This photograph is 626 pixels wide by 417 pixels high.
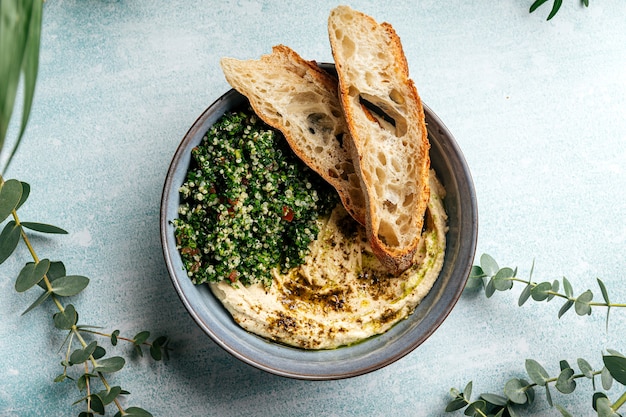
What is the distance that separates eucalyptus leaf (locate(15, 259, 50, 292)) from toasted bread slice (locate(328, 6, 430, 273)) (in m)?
1.04

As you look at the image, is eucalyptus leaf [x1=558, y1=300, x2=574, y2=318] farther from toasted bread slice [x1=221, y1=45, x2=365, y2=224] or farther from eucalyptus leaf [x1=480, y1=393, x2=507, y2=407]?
toasted bread slice [x1=221, y1=45, x2=365, y2=224]

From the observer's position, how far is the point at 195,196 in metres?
1.86

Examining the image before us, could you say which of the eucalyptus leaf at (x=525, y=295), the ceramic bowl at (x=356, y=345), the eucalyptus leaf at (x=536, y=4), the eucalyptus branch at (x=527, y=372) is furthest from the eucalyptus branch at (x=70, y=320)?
the eucalyptus leaf at (x=536, y=4)

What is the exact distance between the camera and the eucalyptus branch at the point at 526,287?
1983mm

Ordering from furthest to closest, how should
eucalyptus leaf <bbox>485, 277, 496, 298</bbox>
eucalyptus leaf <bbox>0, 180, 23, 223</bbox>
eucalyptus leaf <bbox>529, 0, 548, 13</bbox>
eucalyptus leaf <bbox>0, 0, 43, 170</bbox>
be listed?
eucalyptus leaf <bbox>529, 0, 548, 13</bbox>
eucalyptus leaf <bbox>485, 277, 496, 298</bbox>
eucalyptus leaf <bbox>0, 180, 23, 223</bbox>
eucalyptus leaf <bbox>0, 0, 43, 170</bbox>

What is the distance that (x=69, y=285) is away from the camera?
197 cm

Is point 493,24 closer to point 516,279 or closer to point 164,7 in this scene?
point 516,279

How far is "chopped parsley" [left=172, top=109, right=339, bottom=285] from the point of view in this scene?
1.85 meters

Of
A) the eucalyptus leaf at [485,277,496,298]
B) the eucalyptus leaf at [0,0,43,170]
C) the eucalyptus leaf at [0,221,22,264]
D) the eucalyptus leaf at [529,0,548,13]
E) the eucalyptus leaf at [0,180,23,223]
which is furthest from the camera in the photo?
the eucalyptus leaf at [529,0,548,13]

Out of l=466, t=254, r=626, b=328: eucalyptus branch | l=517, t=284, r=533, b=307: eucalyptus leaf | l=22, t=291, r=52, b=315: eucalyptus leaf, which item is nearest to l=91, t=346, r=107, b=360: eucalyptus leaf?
l=22, t=291, r=52, b=315: eucalyptus leaf

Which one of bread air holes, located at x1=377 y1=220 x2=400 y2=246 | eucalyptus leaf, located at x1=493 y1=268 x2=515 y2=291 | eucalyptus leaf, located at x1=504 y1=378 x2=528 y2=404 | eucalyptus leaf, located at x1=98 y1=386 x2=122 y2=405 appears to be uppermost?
bread air holes, located at x1=377 y1=220 x2=400 y2=246

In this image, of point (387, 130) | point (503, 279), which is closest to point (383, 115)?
point (387, 130)

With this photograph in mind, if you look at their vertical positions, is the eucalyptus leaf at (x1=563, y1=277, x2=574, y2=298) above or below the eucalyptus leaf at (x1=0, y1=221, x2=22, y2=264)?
above

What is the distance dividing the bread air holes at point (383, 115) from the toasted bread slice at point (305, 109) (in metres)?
0.09
